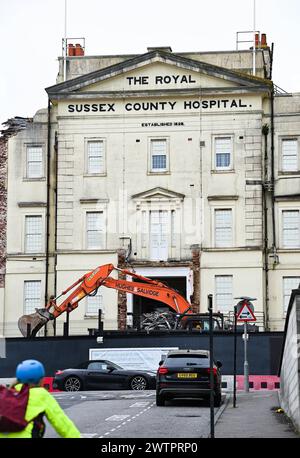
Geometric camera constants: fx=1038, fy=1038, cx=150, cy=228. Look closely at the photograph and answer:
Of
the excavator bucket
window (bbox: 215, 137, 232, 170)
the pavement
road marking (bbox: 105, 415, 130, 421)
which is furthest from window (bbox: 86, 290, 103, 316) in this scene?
road marking (bbox: 105, 415, 130, 421)

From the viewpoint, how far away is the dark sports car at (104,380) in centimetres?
3788

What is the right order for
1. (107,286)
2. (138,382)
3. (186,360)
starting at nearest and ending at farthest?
(186,360) < (138,382) < (107,286)

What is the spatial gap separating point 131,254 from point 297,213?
867cm

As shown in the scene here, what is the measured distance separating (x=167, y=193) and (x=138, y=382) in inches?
646

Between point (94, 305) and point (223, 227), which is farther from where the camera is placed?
point (94, 305)

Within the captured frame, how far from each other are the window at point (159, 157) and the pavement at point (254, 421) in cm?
2301

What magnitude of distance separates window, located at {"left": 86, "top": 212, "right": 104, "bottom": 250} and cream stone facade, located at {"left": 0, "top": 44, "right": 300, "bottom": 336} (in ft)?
0.20

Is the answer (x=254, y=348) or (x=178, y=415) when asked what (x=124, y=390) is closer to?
(x=254, y=348)

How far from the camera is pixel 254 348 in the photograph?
43188 millimetres

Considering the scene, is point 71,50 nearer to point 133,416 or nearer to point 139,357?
point 139,357

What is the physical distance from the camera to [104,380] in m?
37.9

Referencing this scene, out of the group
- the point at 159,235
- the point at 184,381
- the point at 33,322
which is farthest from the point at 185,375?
the point at 159,235

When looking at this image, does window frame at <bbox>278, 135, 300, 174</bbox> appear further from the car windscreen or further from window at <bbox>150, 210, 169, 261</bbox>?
the car windscreen

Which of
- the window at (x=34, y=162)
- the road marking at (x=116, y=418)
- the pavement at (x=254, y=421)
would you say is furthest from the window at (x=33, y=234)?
the road marking at (x=116, y=418)
